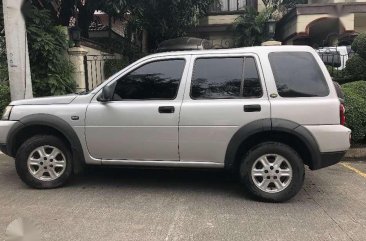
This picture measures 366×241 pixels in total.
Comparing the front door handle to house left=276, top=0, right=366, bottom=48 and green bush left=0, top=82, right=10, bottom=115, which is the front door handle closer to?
green bush left=0, top=82, right=10, bottom=115

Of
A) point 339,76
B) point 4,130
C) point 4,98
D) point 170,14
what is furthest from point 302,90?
point 170,14

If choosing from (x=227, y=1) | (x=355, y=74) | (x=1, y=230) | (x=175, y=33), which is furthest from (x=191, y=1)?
(x=1, y=230)

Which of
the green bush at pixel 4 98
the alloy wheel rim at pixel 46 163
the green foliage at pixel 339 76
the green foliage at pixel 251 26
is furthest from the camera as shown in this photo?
the green foliage at pixel 251 26

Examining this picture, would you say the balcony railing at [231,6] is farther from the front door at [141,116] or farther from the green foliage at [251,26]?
the front door at [141,116]

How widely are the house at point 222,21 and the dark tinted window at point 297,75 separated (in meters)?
14.2

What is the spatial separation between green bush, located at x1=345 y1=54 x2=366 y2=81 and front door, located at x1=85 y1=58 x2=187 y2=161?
6.08 m

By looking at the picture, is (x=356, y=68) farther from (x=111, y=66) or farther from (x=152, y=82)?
(x=111, y=66)

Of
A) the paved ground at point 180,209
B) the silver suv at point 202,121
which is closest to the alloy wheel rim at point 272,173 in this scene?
the silver suv at point 202,121

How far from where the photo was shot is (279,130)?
5031mm

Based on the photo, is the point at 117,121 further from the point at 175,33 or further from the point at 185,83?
the point at 175,33

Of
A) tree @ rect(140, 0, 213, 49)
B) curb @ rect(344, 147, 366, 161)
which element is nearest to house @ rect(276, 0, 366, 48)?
tree @ rect(140, 0, 213, 49)

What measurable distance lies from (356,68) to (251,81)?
583 cm

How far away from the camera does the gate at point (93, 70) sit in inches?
436

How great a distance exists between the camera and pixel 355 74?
10.1 metres
